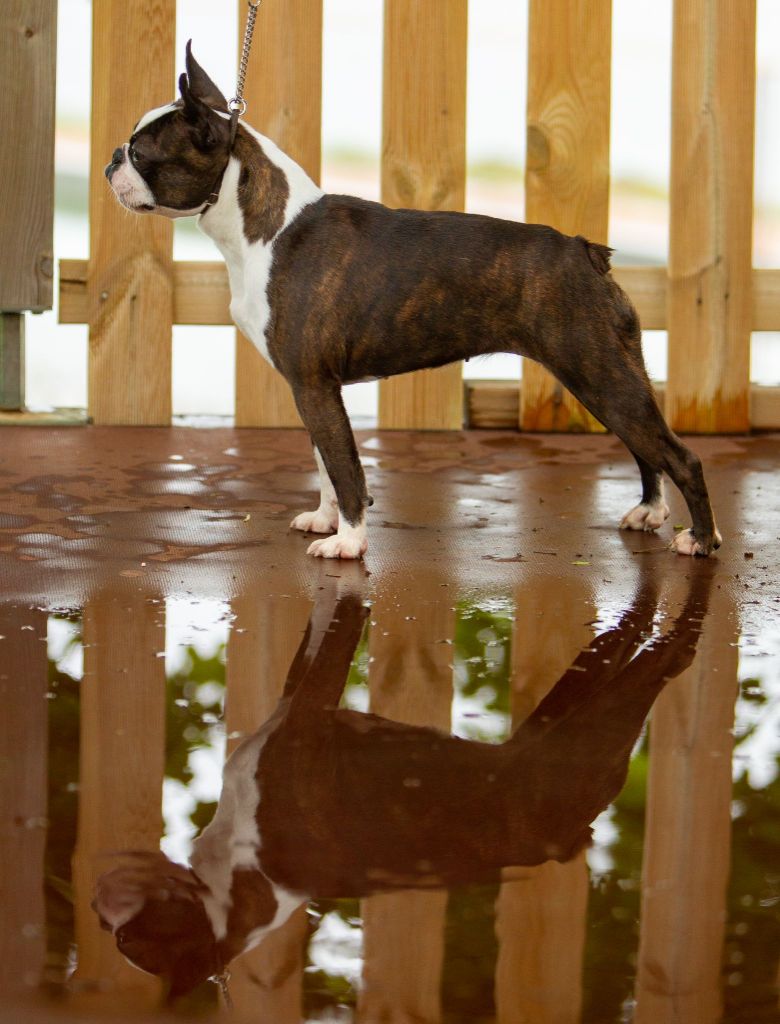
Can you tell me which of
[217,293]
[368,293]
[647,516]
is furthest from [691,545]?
[217,293]

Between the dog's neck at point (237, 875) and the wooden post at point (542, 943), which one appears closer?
the wooden post at point (542, 943)

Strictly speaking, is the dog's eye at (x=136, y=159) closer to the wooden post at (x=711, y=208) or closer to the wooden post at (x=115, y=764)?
the wooden post at (x=115, y=764)

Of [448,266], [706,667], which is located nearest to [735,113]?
[448,266]

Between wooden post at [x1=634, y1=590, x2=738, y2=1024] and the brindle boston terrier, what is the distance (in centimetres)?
105

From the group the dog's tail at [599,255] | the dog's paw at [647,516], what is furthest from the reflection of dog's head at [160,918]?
the dog's paw at [647,516]

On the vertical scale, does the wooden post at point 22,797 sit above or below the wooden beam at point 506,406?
below

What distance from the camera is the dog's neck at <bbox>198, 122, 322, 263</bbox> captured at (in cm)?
378

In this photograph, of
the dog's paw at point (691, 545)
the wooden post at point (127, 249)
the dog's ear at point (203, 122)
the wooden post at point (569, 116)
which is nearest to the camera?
the dog's ear at point (203, 122)

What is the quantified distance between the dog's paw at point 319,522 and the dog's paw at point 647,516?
2.76ft

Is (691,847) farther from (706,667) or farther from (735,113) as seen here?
(735,113)

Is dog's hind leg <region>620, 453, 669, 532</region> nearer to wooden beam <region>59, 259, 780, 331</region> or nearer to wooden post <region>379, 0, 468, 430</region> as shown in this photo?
wooden beam <region>59, 259, 780, 331</region>

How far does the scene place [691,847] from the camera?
2.04 meters

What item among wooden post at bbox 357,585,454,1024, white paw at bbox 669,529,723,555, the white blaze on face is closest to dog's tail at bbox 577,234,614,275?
white paw at bbox 669,529,723,555

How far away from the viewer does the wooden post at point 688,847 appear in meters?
1.71
